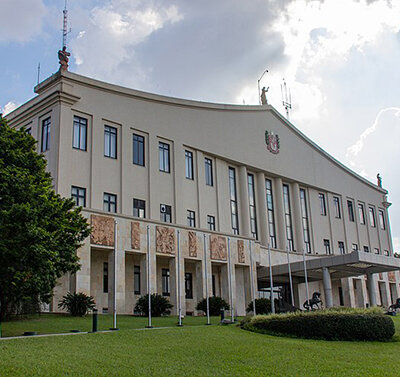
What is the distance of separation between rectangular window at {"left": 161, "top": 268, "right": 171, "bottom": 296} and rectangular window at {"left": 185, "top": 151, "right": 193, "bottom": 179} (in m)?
8.15

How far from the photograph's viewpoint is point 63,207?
891 inches

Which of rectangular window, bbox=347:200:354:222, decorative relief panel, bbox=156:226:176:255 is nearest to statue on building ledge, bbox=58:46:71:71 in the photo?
decorative relief panel, bbox=156:226:176:255

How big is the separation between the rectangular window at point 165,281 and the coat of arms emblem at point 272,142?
18.3 meters

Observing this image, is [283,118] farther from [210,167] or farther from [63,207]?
[63,207]

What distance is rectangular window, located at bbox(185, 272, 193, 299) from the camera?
121 feet

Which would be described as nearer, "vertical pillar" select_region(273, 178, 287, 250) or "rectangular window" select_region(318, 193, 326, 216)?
"vertical pillar" select_region(273, 178, 287, 250)

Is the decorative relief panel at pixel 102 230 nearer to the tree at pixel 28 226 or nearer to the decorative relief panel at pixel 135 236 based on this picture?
the decorative relief panel at pixel 135 236

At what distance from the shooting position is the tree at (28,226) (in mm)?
19030

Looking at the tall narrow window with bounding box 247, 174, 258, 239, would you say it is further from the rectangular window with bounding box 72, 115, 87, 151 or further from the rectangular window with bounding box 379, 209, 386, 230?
the rectangular window with bounding box 379, 209, 386, 230

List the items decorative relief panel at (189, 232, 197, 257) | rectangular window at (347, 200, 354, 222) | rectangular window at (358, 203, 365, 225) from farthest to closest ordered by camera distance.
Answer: rectangular window at (358, 203, 365, 225) < rectangular window at (347, 200, 354, 222) < decorative relief panel at (189, 232, 197, 257)

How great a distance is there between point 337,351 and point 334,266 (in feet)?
66.2

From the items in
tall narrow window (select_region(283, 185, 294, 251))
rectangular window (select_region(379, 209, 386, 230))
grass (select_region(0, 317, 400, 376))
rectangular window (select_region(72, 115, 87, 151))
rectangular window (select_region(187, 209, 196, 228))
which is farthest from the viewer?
rectangular window (select_region(379, 209, 386, 230))

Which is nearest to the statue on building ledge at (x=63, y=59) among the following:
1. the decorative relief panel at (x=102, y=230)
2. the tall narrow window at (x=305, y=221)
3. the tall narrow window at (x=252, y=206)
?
the decorative relief panel at (x=102, y=230)

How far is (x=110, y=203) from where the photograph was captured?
34.3 metres
